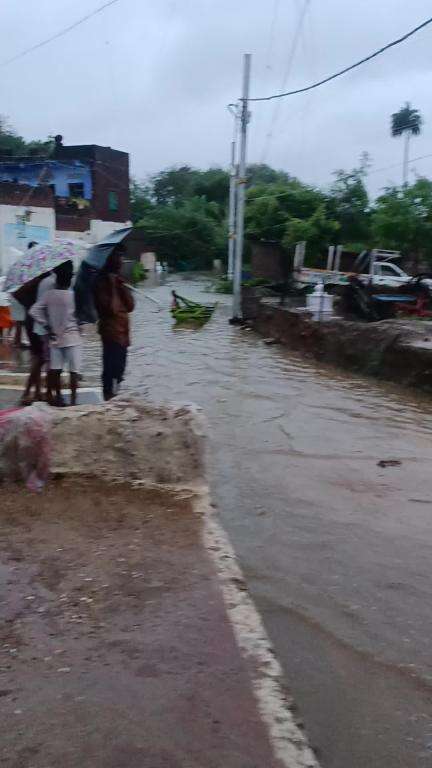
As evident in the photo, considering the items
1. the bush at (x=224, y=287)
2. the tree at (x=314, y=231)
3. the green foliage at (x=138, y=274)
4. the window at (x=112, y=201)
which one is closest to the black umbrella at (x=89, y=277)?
the tree at (x=314, y=231)

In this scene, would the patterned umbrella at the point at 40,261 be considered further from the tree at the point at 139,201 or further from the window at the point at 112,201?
the tree at the point at 139,201

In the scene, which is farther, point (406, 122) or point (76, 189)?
point (406, 122)

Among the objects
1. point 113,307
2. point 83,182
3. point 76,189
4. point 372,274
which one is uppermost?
point 83,182

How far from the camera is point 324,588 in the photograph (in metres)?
4.17

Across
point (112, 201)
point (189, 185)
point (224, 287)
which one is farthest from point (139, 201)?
point (224, 287)

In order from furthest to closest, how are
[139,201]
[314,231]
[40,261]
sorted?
[139,201], [314,231], [40,261]

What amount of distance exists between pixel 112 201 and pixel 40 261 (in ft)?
137

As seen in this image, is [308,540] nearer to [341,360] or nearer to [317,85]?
[341,360]

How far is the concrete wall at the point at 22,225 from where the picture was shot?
1188 inches

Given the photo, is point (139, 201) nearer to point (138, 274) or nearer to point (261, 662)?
point (138, 274)

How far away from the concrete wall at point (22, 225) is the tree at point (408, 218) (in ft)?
41.6

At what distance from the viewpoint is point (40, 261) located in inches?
276

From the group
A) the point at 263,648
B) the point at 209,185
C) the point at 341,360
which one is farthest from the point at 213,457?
the point at 209,185

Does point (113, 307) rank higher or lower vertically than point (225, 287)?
higher
